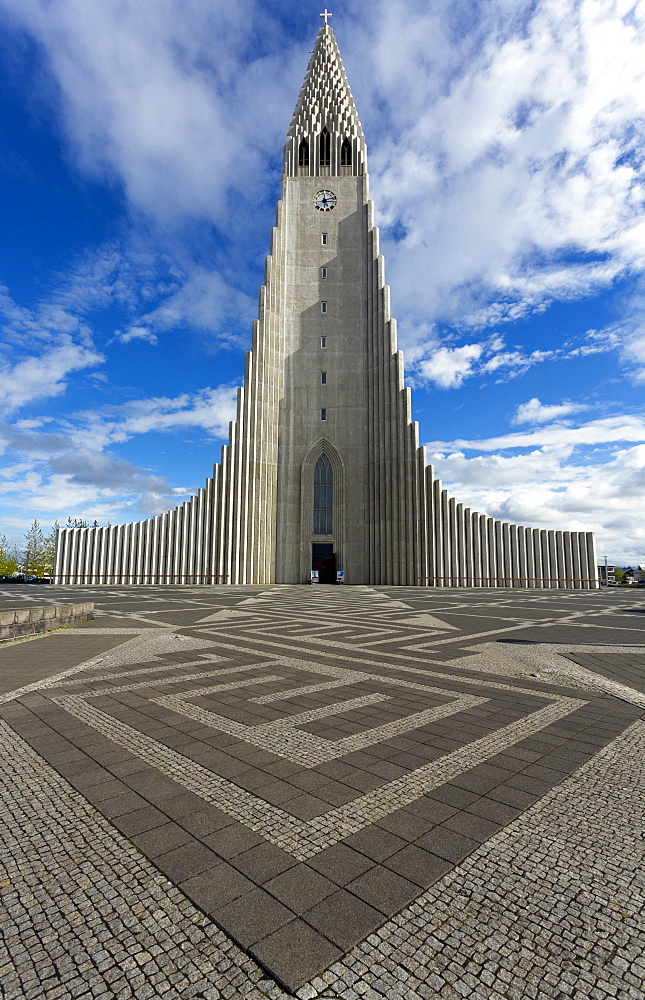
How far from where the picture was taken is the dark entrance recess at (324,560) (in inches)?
1737

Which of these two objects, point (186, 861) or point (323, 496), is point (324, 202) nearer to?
Result: point (323, 496)

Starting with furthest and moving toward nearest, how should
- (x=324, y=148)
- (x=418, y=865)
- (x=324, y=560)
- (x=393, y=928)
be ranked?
(x=324, y=148) < (x=324, y=560) < (x=418, y=865) < (x=393, y=928)

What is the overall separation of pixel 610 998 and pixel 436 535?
39.6 meters

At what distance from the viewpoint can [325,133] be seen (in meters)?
48.5

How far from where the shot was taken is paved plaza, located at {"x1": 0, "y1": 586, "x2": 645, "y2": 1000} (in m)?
2.26

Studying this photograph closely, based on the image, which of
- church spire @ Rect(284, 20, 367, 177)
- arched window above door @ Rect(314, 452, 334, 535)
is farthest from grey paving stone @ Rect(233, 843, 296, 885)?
church spire @ Rect(284, 20, 367, 177)

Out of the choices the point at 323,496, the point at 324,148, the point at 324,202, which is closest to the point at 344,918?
the point at 323,496

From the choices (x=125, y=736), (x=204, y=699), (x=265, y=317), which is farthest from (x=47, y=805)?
(x=265, y=317)

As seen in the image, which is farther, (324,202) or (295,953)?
(324,202)

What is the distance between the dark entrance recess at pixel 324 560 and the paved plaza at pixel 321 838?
36.5 m

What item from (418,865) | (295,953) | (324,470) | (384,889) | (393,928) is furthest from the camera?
(324,470)

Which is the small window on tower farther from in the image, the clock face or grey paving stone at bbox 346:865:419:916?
grey paving stone at bbox 346:865:419:916

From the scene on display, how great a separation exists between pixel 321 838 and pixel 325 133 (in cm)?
5808

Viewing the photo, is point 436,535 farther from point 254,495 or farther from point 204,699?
point 204,699
